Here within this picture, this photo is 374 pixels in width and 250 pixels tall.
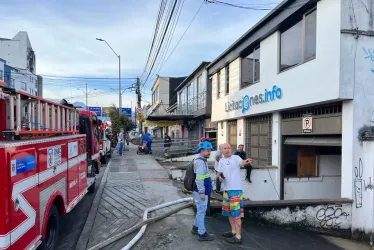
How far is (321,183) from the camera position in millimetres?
11375

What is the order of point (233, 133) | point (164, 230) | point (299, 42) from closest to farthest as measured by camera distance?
point (164, 230) → point (299, 42) → point (233, 133)

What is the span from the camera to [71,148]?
6117mm

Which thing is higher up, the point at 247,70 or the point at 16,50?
the point at 16,50

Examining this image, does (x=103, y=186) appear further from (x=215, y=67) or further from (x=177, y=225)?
(x=215, y=67)

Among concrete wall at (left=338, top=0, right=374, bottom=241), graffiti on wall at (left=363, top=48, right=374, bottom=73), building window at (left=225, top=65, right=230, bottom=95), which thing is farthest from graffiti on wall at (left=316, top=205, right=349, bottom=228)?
building window at (left=225, top=65, right=230, bottom=95)

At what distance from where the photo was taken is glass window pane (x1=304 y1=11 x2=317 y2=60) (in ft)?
29.6

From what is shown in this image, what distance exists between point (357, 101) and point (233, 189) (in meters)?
4.21

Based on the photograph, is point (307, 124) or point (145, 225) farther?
point (307, 124)

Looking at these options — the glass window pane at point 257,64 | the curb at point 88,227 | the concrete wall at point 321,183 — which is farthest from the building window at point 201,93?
the curb at point 88,227

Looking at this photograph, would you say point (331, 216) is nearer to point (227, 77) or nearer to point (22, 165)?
point (22, 165)

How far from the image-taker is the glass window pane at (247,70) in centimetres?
1373

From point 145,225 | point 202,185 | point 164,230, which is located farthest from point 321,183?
point 145,225

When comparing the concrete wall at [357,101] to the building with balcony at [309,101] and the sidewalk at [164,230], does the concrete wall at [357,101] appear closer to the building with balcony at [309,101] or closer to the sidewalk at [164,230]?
the building with balcony at [309,101]

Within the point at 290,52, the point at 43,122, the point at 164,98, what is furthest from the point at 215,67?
the point at 164,98
